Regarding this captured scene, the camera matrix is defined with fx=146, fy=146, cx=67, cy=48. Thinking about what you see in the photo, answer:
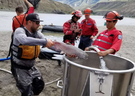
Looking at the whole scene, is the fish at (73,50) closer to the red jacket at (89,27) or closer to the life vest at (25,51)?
the life vest at (25,51)

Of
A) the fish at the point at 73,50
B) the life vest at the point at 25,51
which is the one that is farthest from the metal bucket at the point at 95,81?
the life vest at the point at 25,51

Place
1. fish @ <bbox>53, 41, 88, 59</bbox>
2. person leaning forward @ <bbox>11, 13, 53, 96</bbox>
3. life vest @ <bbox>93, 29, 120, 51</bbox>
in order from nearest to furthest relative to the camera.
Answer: fish @ <bbox>53, 41, 88, 59</bbox>, person leaning forward @ <bbox>11, 13, 53, 96</bbox>, life vest @ <bbox>93, 29, 120, 51</bbox>

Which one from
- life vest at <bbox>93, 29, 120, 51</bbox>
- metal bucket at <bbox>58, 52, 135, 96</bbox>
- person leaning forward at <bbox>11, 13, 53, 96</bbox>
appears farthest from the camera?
life vest at <bbox>93, 29, 120, 51</bbox>

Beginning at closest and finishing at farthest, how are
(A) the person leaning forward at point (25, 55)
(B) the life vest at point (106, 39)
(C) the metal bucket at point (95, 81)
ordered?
1. (C) the metal bucket at point (95, 81)
2. (A) the person leaning forward at point (25, 55)
3. (B) the life vest at point (106, 39)

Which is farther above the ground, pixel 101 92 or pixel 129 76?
pixel 129 76

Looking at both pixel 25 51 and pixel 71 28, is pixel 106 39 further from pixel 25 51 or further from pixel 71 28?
pixel 71 28

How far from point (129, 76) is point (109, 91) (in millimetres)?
354

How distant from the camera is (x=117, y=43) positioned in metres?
2.61

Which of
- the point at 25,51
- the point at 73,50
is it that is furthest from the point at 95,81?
the point at 25,51

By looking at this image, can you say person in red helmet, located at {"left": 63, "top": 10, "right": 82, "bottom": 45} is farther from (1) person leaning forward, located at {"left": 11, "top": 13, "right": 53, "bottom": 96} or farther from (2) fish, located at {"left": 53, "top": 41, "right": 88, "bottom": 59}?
(2) fish, located at {"left": 53, "top": 41, "right": 88, "bottom": 59}

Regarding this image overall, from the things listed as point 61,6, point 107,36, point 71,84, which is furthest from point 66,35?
point 61,6

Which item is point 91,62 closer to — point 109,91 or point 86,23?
point 109,91

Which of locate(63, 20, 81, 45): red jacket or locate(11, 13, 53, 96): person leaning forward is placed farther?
locate(63, 20, 81, 45): red jacket

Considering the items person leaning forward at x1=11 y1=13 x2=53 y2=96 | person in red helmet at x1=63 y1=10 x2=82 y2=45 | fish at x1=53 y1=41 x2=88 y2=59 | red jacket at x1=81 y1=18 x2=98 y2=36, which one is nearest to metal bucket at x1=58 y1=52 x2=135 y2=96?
fish at x1=53 y1=41 x2=88 y2=59
